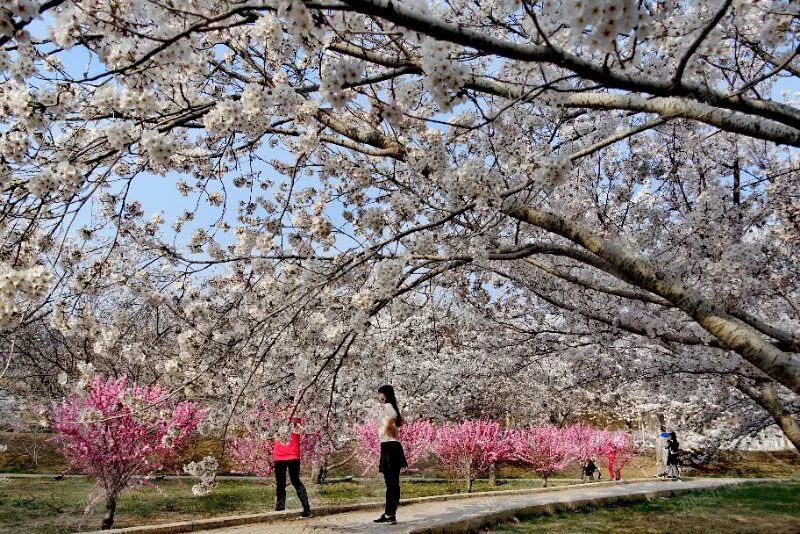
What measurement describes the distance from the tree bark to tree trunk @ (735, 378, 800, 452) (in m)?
5.71

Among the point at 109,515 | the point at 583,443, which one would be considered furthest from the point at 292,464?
the point at 583,443

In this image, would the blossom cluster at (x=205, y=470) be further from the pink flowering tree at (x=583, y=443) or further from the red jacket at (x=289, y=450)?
the pink flowering tree at (x=583, y=443)

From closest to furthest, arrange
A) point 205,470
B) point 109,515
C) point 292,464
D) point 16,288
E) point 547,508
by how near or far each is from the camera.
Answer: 1. point 16,288
2. point 205,470
3. point 109,515
4. point 292,464
5. point 547,508

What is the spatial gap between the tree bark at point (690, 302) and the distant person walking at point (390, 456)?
3.18 meters

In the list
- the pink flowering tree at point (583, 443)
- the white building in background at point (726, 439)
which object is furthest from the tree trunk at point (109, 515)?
the pink flowering tree at point (583, 443)

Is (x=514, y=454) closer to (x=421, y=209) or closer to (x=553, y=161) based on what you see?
(x=421, y=209)

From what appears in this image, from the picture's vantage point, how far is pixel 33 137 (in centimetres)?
375

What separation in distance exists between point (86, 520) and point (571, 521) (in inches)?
279

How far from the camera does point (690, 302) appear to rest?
4477 mm

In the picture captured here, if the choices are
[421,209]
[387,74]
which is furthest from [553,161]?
[421,209]

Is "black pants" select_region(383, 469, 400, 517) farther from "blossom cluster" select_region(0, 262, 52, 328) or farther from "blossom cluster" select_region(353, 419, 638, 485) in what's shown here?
"blossom cluster" select_region(353, 419, 638, 485)

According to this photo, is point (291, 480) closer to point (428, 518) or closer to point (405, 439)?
point (428, 518)

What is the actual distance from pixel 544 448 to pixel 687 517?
6734mm

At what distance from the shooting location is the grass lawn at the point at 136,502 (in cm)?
792
